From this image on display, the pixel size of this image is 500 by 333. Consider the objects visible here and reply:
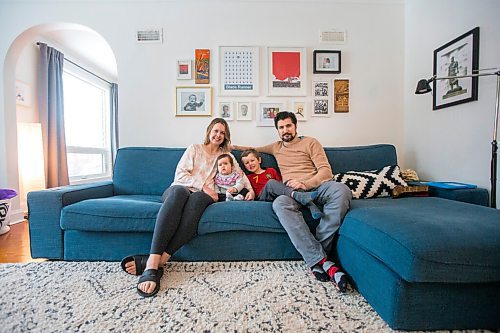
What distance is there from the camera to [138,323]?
1103mm

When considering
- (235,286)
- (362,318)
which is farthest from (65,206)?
(362,318)

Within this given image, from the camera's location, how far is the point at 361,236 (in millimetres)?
1268

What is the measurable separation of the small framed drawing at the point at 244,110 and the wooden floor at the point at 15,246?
2.01m

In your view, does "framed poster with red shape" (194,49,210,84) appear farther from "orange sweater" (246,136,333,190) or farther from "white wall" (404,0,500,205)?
"white wall" (404,0,500,205)

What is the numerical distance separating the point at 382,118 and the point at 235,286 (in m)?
2.26

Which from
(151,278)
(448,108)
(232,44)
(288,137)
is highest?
(232,44)

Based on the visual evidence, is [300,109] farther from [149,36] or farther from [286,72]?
[149,36]

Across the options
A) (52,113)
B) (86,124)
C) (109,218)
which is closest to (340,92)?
(109,218)

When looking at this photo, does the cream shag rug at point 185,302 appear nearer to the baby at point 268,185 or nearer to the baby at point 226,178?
the baby at point 268,185

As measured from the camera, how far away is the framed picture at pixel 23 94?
3364 mm

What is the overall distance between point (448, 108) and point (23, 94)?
15.6 ft

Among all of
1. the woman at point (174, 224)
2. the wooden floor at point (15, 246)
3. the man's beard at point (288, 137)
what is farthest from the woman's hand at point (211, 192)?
the wooden floor at point (15, 246)

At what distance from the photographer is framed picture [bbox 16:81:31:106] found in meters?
3.36

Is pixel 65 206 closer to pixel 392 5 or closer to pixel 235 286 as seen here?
pixel 235 286
